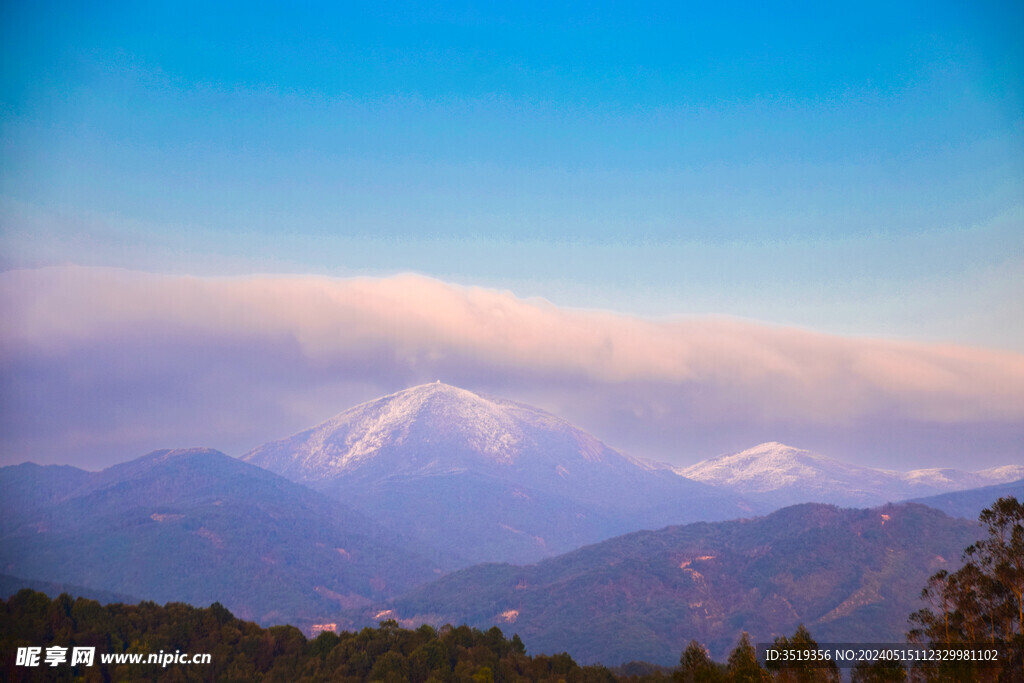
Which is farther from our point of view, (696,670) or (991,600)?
(696,670)

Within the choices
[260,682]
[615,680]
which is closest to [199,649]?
[260,682]

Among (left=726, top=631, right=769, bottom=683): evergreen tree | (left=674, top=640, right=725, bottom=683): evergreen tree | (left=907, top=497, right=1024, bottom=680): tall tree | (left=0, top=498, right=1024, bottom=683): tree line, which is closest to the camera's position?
(left=907, top=497, right=1024, bottom=680): tall tree

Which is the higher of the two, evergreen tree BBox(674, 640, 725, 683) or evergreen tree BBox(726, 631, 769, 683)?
evergreen tree BBox(726, 631, 769, 683)

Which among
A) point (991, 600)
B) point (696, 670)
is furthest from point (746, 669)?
point (991, 600)

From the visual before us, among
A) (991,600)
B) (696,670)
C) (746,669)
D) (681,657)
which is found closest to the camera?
(991,600)

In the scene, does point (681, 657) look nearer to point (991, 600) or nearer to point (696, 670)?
point (696, 670)

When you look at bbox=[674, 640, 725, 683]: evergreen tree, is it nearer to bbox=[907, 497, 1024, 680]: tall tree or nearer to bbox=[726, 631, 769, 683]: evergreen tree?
bbox=[726, 631, 769, 683]: evergreen tree

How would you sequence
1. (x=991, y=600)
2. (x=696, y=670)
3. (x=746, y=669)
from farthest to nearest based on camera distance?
(x=696, y=670), (x=746, y=669), (x=991, y=600)

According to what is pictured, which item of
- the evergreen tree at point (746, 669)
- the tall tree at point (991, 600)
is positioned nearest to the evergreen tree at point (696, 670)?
the evergreen tree at point (746, 669)

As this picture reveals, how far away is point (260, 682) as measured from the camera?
607ft

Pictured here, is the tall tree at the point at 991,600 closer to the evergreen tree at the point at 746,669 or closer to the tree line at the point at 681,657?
the tree line at the point at 681,657

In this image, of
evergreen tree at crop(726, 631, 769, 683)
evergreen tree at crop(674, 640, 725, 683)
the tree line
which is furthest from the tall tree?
evergreen tree at crop(674, 640, 725, 683)

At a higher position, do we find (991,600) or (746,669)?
(991,600)

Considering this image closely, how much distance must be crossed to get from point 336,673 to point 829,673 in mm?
115240
